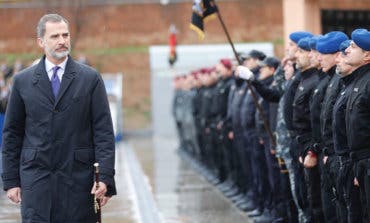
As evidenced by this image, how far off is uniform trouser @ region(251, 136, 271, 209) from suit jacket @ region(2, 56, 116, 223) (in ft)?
18.2

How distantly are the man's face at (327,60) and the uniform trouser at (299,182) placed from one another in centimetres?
118

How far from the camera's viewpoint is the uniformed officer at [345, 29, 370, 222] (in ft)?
25.5

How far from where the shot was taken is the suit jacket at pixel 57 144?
7141mm

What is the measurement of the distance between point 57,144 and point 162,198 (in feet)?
26.3

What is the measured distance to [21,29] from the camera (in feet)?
140

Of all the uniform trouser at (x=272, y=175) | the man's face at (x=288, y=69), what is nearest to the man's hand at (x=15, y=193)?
the man's face at (x=288, y=69)

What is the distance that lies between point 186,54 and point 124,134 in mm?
6602

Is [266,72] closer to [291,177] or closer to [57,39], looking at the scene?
[291,177]

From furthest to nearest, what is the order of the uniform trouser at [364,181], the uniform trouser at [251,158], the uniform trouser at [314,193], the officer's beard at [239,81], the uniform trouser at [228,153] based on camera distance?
the uniform trouser at [228,153]
the officer's beard at [239,81]
the uniform trouser at [251,158]
the uniform trouser at [314,193]
the uniform trouser at [364,181]

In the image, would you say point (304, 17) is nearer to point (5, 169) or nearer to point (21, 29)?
point (5, 169)

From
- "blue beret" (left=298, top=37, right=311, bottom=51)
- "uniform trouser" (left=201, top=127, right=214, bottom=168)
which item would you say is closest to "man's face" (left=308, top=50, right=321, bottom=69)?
"blue beret" (left=298, top=37, right=311, bottom=51)

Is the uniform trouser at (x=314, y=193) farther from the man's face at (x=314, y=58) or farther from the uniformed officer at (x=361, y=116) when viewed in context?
the uniformed officer at (x=361, y=116)

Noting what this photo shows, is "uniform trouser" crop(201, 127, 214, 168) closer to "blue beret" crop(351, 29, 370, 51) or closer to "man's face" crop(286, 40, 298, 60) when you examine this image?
"man's face" crop(286, 40, 298, 60)

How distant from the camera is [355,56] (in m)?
8.09
